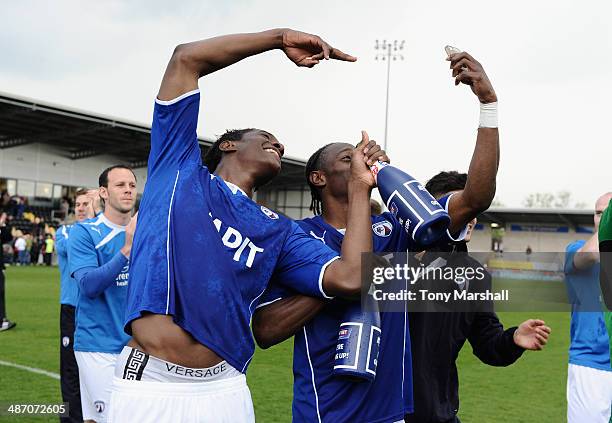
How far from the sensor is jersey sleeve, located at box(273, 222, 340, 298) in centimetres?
270

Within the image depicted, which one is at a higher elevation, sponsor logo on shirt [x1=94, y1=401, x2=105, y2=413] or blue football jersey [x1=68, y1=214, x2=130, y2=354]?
blue football jersey [x1=68, y1=214, x2=130, y2=354]

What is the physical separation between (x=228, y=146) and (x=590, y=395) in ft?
11.1

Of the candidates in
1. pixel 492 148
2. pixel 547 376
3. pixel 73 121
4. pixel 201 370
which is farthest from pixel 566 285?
pixel 73 121

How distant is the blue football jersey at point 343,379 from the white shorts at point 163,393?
1.47 ft

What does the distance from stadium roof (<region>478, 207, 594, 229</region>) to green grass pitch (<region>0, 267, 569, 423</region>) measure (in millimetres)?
40813

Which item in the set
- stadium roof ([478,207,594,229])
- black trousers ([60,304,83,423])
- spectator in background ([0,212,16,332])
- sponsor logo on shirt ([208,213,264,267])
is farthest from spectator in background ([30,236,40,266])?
sponsor logo on shirt ([208,213,264,267])

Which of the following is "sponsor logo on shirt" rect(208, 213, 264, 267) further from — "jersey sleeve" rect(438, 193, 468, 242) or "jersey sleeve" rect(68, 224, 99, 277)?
"jersey sleeve" rect(68, 224, 99, 277)

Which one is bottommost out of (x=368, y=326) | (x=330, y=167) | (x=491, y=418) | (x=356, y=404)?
(x=491, y=418)

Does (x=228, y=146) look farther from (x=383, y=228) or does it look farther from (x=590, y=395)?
(x=590, y=395)

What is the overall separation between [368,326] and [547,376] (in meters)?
8.85

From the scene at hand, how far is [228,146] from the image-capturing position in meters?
2.95

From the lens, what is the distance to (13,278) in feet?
84.0

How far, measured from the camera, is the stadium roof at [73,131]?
3344 cm

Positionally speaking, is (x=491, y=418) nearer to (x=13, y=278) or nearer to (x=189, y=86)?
(x=189, y=86)
